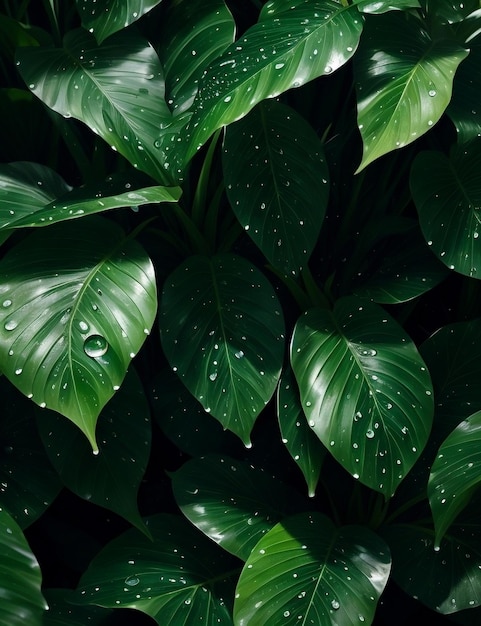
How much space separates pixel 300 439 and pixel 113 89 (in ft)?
2.04

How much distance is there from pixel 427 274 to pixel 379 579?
1.60 feet

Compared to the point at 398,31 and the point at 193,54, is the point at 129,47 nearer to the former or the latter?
the point at 193,54

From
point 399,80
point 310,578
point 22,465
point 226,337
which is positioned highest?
point 399,80

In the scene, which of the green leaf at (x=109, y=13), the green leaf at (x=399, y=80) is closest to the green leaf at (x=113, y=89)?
the green leaf at (x=109, y=13)

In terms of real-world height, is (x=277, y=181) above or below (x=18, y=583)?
above

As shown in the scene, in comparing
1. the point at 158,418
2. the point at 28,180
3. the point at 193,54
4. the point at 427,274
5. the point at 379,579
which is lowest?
the point at 379,579

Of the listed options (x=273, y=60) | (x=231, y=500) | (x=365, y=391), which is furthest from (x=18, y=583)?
(x=273, y=60)

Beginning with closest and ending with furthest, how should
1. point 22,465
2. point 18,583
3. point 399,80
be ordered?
1. point 18,583
2. point 399,80
3. point 22,465

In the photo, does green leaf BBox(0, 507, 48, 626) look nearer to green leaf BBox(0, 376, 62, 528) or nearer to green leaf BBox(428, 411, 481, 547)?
green leaf BBox(0, 376, 62, 528)

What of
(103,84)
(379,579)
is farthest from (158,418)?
(103,84)

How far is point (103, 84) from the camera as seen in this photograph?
140 cm

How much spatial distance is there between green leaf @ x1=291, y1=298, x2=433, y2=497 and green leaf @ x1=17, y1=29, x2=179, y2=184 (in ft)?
1.14

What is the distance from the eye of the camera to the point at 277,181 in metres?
1.36

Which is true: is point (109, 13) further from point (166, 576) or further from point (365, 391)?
point (166, 576)
